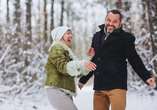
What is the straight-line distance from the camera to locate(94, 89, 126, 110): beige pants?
8.52ft

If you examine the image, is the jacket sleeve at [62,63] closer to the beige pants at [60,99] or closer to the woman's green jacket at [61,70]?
the woman's green jacket at [61,70]

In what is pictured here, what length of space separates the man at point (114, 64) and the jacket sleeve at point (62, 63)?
0.46 m

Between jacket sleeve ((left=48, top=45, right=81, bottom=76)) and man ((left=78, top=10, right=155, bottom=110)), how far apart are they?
464 millimetres

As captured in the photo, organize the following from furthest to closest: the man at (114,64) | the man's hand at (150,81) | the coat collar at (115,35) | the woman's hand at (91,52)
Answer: the woman's hand at (91,52) < the coat collar at (115,35) < the man at (114,64) < the man's hand at (150,81)

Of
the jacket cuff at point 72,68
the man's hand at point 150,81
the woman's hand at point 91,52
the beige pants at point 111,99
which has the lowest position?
the beige pants at point 111,99

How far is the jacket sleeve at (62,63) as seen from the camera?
2.52 m

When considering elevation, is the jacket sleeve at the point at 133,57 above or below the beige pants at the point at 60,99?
above

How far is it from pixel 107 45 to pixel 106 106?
0.93m

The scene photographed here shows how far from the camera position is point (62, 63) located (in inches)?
99.7

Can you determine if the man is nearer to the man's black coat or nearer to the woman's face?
the man's black coat

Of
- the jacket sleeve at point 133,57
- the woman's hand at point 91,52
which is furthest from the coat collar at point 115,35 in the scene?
the woman's hand at point 91,52

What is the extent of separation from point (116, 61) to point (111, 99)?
548 mm

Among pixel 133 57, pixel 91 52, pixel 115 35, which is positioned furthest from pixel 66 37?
pixel 133 57

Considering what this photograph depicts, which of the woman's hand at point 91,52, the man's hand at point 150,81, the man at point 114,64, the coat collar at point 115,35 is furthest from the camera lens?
the woman's hand at point 91,52
